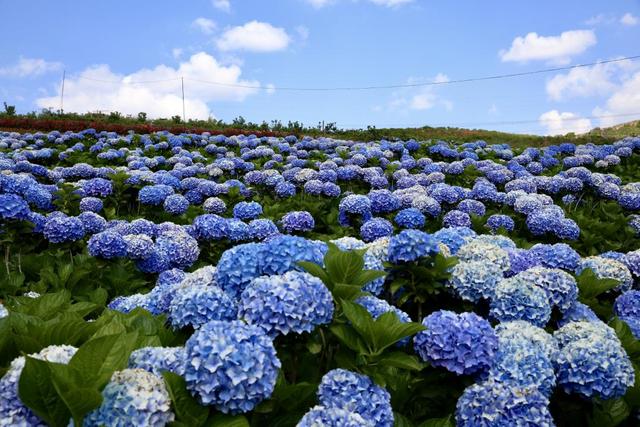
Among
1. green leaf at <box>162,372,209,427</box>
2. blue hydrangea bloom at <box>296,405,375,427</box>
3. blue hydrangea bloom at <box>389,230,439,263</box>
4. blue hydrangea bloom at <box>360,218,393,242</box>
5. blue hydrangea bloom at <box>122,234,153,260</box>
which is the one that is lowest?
blue hydrangea bloom at <box>122,234,153,260</box>

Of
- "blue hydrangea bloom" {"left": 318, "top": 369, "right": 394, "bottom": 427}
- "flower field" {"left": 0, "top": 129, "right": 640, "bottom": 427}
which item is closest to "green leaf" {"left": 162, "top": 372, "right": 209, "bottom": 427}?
"flower field" {"left": 0, "top": 129, "right": 640, "bottom": 427}

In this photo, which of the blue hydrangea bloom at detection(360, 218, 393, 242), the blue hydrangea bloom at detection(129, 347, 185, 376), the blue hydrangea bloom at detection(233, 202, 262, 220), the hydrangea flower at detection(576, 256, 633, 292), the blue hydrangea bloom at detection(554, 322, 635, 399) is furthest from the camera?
the blue hydrangea bloom at detection(233, 202, 262, 220)

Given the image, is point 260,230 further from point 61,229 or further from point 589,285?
point 589,285

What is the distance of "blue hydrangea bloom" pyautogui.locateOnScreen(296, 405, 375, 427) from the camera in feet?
5.09

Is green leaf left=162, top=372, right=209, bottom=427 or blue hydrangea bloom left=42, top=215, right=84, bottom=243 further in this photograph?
blue hydrangea bloom left=42, top=215, right=84, bottom=243

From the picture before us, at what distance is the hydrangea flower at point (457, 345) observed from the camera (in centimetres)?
195

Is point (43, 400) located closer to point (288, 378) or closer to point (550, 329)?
point (288, 378)

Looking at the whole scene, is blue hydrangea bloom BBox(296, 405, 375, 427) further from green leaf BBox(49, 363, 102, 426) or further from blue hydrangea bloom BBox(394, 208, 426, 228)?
blue hydrangea bloom BBox(394, 208, 426, 228)

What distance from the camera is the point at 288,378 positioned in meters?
2.04

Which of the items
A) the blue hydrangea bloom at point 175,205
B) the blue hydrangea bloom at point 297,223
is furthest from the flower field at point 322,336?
the blue hydrangea bloom at point 175,205

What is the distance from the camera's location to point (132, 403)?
4.58ft

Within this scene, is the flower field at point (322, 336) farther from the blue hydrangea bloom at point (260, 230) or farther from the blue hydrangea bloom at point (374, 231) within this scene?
the blue hydrangea bloom at point (374, 231)

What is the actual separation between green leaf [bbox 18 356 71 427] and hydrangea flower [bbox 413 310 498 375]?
124 cm

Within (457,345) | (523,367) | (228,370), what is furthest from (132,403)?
(523,367)
